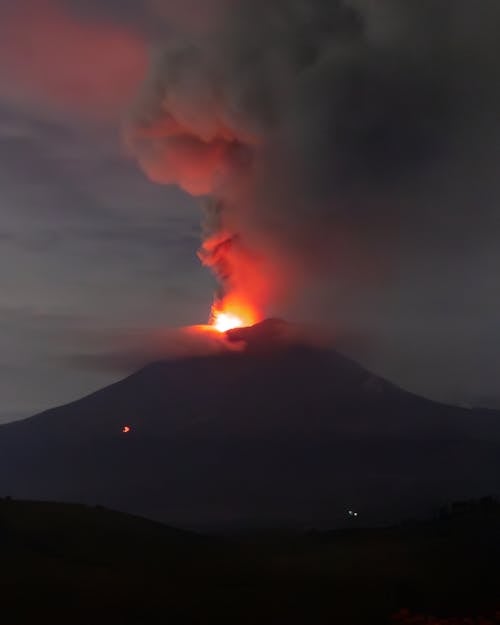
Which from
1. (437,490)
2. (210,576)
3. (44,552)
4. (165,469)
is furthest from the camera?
(165,469)

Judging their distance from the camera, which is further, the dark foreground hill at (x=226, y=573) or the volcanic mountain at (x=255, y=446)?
the volcanic mountain at (x=255, y=446)

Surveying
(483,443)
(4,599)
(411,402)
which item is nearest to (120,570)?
(4,599)

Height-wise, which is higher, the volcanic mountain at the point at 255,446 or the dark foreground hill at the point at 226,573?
the volcanic mountain at the point at 255,446

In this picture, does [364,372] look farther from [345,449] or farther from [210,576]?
[210,576]

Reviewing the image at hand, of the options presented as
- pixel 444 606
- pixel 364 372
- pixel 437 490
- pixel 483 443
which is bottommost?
pixel 444 606
